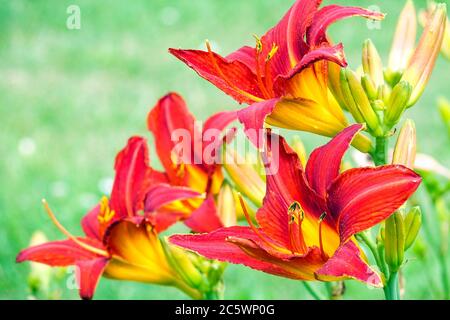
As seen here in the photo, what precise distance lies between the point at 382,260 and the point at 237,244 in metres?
0.17

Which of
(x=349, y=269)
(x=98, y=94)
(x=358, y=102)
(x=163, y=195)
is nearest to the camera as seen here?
(x=349, y=269)

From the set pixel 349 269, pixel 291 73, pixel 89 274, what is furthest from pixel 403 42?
pixel 89 274

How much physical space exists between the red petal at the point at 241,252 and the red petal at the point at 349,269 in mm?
29

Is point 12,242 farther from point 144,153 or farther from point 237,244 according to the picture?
point 237,244

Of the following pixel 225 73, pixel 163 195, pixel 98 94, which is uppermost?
pixel 98 94

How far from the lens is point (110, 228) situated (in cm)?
93

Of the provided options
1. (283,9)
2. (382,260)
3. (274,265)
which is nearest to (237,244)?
(274,265)

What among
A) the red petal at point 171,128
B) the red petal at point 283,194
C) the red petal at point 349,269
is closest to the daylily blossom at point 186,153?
the red petal at point 171,128

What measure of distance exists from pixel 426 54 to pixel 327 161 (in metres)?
0.17

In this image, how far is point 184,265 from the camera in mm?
953

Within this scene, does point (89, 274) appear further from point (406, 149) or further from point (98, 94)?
point (98, 94)

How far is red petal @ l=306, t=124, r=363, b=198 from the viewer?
0.75 meters

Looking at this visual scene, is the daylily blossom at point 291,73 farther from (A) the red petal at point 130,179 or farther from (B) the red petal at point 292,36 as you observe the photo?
(A) the red petal at point 130,179

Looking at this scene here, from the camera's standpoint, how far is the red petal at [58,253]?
1003 millimetres
